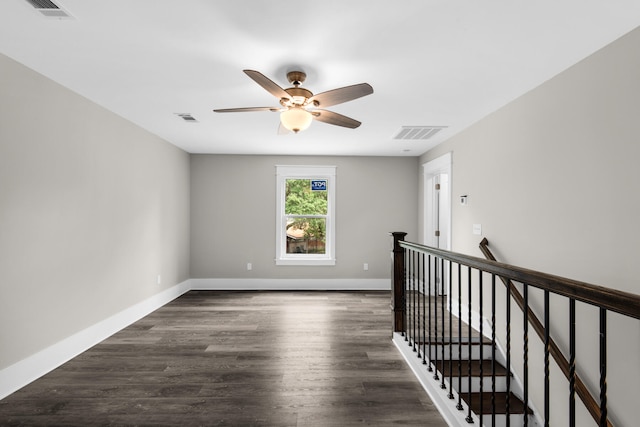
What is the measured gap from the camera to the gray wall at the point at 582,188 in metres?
2.17

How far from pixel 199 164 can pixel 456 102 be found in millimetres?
4303

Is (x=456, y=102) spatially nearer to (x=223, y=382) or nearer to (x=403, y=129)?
(x=403, y=129)

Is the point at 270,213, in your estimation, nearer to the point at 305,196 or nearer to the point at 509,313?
the point at 305,196

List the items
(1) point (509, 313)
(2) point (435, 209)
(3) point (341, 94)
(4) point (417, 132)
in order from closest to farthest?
(1) point (509, 313) < (3) point (341, 94) < (4) point (417, 132) < (2) point (435, 209)

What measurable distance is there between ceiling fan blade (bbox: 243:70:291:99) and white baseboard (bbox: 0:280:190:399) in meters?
2.65

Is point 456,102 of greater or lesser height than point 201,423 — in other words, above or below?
above

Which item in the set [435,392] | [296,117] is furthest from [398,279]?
[296,117]

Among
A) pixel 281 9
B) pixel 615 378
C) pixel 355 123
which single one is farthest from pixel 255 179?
pixel 615 378

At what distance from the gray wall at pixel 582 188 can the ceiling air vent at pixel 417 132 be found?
32.8 inches

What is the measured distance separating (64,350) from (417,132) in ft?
14.2

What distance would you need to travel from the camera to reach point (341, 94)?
2.51m

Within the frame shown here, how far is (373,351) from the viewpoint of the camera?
10.9ft

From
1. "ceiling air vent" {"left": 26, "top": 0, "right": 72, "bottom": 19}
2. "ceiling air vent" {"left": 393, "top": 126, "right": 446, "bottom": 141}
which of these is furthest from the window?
"ceiling air vent" {"left": 26, "top": 0, "right": 72, "bottom": 19}

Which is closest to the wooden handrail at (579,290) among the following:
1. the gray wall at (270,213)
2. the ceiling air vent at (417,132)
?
the ceiling air vent at (417,132)
